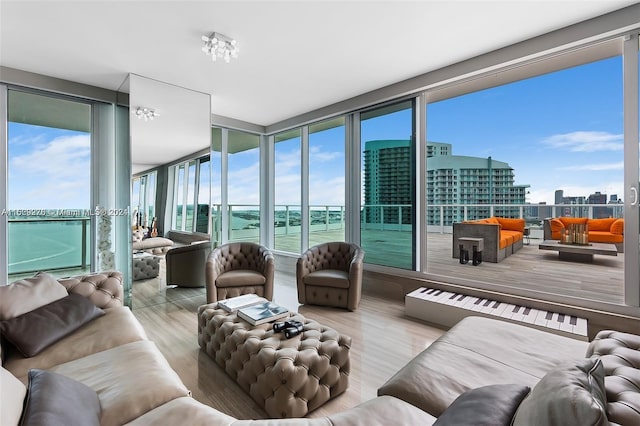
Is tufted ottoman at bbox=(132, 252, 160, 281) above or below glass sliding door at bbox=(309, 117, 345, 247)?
below

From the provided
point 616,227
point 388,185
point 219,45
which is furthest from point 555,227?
point 219,45

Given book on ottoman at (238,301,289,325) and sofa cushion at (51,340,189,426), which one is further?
book on ottoman at (238,301,289,325)

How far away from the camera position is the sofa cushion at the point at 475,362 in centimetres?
130

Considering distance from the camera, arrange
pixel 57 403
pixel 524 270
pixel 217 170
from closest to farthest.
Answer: pixel 57 403
pixel 524 270
pixel 217 170

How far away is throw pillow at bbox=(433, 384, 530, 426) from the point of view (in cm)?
88

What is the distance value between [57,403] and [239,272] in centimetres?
274

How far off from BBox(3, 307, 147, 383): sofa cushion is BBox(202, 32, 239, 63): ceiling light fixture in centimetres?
247

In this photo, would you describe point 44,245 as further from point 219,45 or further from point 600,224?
point 600,224

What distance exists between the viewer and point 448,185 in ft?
20.9

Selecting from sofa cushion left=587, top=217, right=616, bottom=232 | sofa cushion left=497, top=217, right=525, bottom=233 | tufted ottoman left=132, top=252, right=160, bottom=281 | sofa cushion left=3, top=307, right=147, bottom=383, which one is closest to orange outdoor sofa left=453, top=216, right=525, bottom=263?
sofa cushion left=497, top=217, right=525, bottom=233

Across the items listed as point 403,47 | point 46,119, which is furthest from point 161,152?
point 403,47

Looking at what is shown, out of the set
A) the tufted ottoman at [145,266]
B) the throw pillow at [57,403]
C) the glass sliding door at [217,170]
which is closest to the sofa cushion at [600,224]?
the glass sliding door at [217,170]

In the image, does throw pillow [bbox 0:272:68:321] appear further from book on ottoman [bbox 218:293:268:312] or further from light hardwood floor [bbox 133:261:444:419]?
book on ottoman [bbox 218:293:268:312]

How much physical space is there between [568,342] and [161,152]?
4568mm
